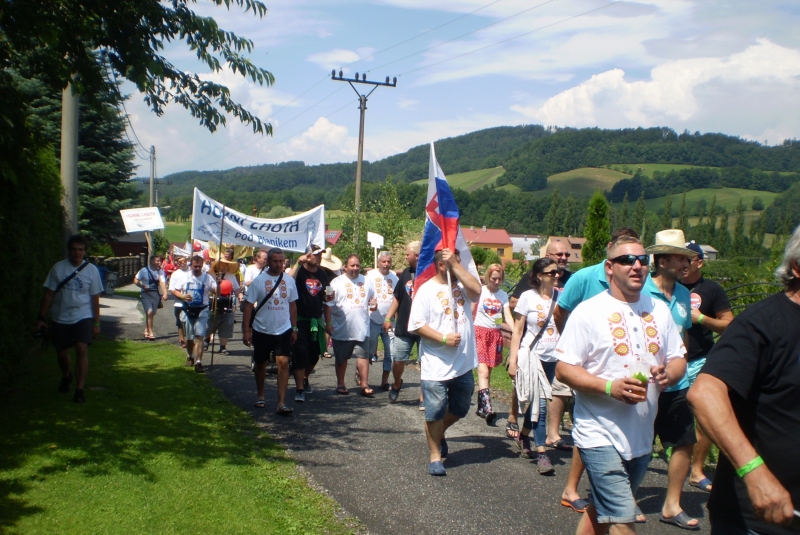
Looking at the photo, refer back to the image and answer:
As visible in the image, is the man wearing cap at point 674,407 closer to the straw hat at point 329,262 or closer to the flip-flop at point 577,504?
the flip-flop at point 577,504

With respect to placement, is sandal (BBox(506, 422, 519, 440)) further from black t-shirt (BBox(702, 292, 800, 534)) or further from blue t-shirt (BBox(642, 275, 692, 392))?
black t-shirt (BBox(702, 292, 800, 534))

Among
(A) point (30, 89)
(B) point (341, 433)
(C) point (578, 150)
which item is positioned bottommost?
(B) point (341, 433)

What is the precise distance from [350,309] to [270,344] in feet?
5.23

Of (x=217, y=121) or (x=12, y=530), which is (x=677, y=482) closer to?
(x=12, y=530)

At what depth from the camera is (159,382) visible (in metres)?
9.82

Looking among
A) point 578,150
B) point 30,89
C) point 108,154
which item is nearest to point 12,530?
point 30,89

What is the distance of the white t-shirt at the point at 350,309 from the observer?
9.79m

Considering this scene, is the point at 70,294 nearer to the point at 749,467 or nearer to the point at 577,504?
the point at 577,504

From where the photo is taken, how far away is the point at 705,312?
6.09m

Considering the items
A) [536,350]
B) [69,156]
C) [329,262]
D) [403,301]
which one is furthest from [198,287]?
[536,350]

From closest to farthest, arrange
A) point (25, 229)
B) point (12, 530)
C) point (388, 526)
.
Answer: point (12, 530), point (388, 526), point (25, 229)

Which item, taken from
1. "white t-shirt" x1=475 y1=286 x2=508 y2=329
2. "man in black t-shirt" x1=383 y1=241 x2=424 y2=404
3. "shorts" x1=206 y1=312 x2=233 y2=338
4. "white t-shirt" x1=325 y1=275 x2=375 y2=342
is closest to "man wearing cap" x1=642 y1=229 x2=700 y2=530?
"white t-shirt" x1=475 y1=286 x2=508 y2=329

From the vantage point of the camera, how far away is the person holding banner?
20.6 feet

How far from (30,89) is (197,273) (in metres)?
11.6
